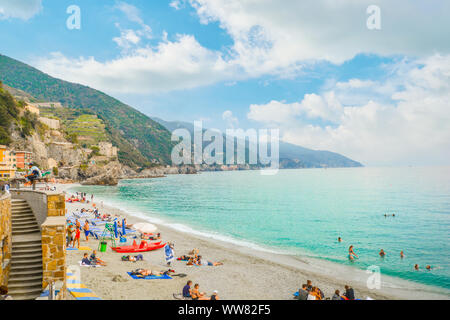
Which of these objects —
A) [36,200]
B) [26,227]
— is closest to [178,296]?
[26,227]

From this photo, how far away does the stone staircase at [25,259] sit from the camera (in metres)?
9.24

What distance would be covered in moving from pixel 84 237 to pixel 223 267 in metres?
13.4

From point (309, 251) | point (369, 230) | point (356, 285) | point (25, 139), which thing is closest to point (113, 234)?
point (309, 251)

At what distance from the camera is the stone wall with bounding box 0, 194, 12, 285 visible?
903 cm

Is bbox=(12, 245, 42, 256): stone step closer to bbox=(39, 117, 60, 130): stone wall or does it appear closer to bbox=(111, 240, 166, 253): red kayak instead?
bbox=(111, 240, 166, 253): red kayak

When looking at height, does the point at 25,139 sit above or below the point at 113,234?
above

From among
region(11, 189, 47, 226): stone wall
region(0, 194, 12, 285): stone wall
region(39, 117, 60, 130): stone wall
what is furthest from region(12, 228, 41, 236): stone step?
region(39, 117, 60, 130): stone wall

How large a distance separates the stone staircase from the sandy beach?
292 centimetres

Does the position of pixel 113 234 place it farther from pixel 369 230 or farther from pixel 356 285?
pixel 369 230

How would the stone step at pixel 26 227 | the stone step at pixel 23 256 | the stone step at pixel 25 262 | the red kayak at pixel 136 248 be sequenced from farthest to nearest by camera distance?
the red kayak at pixel 136 248
the stone step at pixel 26 227
the stone step at pixel 23 256
the stone step at pixel 25 262

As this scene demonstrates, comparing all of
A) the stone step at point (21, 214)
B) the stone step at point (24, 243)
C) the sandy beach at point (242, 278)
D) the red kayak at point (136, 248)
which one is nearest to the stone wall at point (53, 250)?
the stone step at point (24, 243)

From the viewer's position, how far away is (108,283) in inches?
513

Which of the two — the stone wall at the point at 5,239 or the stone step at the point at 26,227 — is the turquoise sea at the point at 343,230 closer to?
the stone step at the point at 26,227

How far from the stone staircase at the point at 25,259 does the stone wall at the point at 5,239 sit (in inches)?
10.2
